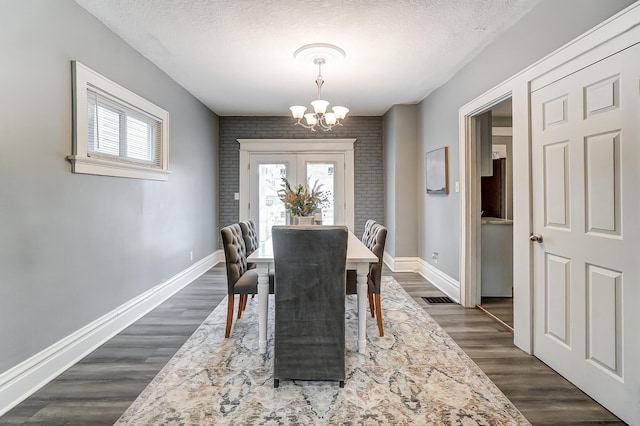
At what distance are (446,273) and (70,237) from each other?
12.3 ft

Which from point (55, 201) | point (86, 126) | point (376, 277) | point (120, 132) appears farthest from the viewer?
point (120, 132)

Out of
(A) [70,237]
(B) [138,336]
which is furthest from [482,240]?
(A) [70,237]

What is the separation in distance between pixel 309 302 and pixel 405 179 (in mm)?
3561

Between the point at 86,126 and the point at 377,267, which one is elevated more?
the point at 86,126

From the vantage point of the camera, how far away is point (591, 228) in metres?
1.84

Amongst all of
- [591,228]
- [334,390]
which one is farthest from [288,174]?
[591,228]

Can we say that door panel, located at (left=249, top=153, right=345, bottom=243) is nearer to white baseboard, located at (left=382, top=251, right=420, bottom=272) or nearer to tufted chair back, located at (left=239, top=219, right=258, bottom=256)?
white baseboard, located at (left=382, top=251, right=420, bottom=272)

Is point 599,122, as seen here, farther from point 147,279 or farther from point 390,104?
point 147,279

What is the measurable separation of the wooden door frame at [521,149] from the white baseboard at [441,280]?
0.16 meters

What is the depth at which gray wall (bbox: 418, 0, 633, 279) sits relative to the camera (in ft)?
6.37

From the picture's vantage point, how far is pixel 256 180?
5711 mm

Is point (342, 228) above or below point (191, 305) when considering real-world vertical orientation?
above

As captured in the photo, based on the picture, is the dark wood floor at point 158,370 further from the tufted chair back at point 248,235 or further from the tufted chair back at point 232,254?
the tufted chair back at point 248,235

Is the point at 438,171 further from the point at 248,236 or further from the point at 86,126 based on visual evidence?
the point at 86,126
